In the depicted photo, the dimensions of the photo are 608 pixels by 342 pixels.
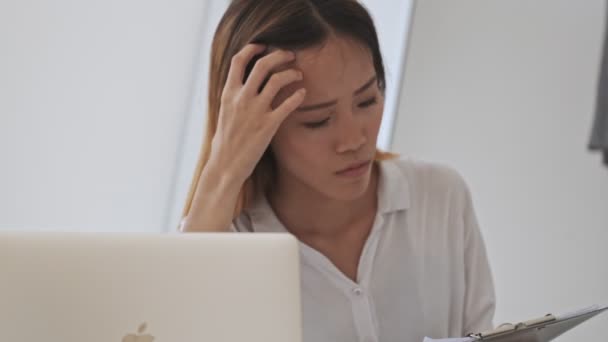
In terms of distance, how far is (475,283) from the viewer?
149 centimetres

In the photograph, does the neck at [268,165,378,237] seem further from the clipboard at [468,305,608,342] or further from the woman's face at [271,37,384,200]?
the clipboard at [468,305,608,342]

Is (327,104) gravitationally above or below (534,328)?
above

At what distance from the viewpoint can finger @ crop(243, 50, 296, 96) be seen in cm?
126

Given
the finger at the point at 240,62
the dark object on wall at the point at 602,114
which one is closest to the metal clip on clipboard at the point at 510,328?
the finger at the point at 240,62

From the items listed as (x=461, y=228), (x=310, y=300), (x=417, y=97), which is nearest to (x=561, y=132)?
(x=417, y=97)

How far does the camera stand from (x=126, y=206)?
2.48 metres

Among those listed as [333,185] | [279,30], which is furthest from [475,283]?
[279,30]

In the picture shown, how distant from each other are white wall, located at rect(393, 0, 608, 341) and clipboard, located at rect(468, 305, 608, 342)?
154 cm

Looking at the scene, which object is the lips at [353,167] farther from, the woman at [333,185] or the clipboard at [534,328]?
the clipboard at [534,328]

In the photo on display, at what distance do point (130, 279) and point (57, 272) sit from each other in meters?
0.06

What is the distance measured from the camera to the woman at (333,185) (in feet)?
Answer: 4.19

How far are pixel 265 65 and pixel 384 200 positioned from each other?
0.35 meters

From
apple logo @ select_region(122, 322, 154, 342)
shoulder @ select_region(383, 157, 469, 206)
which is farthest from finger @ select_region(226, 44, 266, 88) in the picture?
apple logo @ select_region(122, 322, 154, 342)

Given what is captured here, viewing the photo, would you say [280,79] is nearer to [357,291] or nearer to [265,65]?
[265,65]
